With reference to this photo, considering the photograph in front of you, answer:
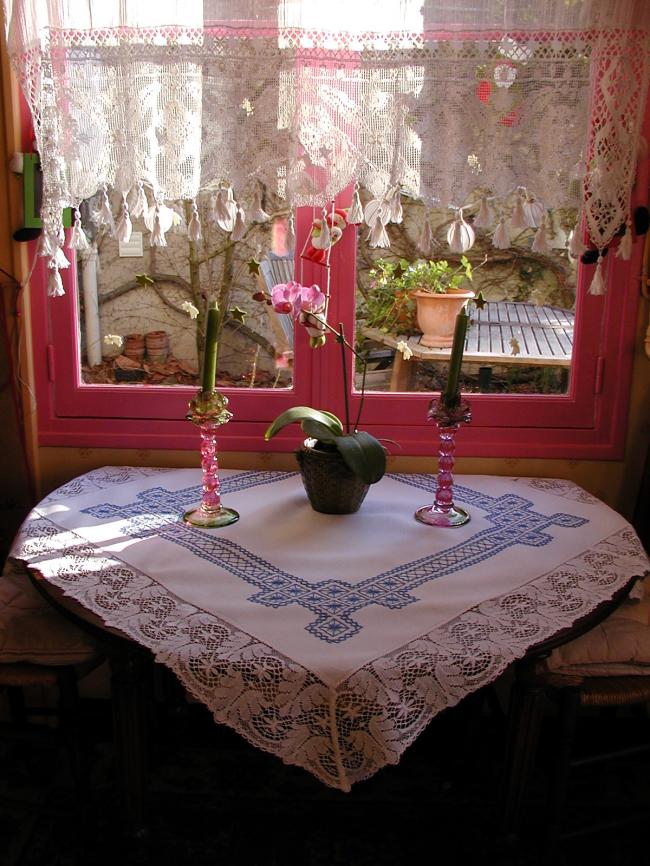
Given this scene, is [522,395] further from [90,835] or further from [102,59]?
[90,835]

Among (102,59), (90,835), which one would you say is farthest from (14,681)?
(102,59)

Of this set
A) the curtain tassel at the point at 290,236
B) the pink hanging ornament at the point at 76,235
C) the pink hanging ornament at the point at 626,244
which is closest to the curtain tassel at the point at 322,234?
the curtain tassel at the point at 290,236

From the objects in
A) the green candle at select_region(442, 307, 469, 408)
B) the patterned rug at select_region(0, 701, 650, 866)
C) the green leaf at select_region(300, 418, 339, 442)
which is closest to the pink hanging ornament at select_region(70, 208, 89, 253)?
the green leaf at select_region(300, 418, 339, 442)

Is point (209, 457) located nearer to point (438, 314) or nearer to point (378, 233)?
point (378, 233)

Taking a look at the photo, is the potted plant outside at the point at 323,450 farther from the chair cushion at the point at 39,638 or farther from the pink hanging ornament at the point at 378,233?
the chair cushion at the point at 39,638

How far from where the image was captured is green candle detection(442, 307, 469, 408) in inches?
72.1

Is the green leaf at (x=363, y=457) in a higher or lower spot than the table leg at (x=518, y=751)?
higher

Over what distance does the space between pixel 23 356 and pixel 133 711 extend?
3.41ft

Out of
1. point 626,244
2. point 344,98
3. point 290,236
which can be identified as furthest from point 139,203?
point 626,244

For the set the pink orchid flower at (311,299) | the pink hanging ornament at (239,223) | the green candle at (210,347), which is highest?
the pink hanging ornament at (239,223)

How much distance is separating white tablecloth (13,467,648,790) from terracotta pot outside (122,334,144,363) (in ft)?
1.12

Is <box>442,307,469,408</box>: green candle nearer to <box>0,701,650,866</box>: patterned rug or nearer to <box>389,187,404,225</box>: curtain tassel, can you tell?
<box>389,187,404,225</box>: curtain tassel

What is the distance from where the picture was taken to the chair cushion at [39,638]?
174 cm

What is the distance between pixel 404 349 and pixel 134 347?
0.73 m
